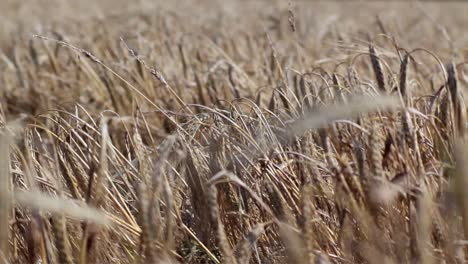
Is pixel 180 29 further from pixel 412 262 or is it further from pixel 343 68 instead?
pixel 412 262

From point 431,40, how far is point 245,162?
2595mm

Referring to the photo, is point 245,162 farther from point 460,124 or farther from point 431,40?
point 431,40

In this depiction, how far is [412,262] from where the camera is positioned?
1.21 meters

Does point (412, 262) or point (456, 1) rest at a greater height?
point (456, 1)

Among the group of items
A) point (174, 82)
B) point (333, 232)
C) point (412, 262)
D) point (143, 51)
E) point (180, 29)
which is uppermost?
point (180, 29)

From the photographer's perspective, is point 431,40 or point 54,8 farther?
point 54,8

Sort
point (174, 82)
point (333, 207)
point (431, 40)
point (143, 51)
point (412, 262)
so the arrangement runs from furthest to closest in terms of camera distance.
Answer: point (431, 40) < point (143, 51) < point (174, 82) < point (333, 207) < point (412, 262)

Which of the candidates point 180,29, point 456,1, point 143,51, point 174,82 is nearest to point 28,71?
point 143,51

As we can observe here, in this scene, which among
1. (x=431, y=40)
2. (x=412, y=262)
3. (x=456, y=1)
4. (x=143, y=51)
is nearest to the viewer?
(x=412, y=262)

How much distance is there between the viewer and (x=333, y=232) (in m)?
1.41

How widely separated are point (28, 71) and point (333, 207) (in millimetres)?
1941

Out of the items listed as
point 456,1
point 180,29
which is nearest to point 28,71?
point 180,29

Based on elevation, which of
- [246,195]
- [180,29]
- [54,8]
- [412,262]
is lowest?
[412,262]

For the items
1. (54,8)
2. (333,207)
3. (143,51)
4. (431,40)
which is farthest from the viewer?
(54,8)
